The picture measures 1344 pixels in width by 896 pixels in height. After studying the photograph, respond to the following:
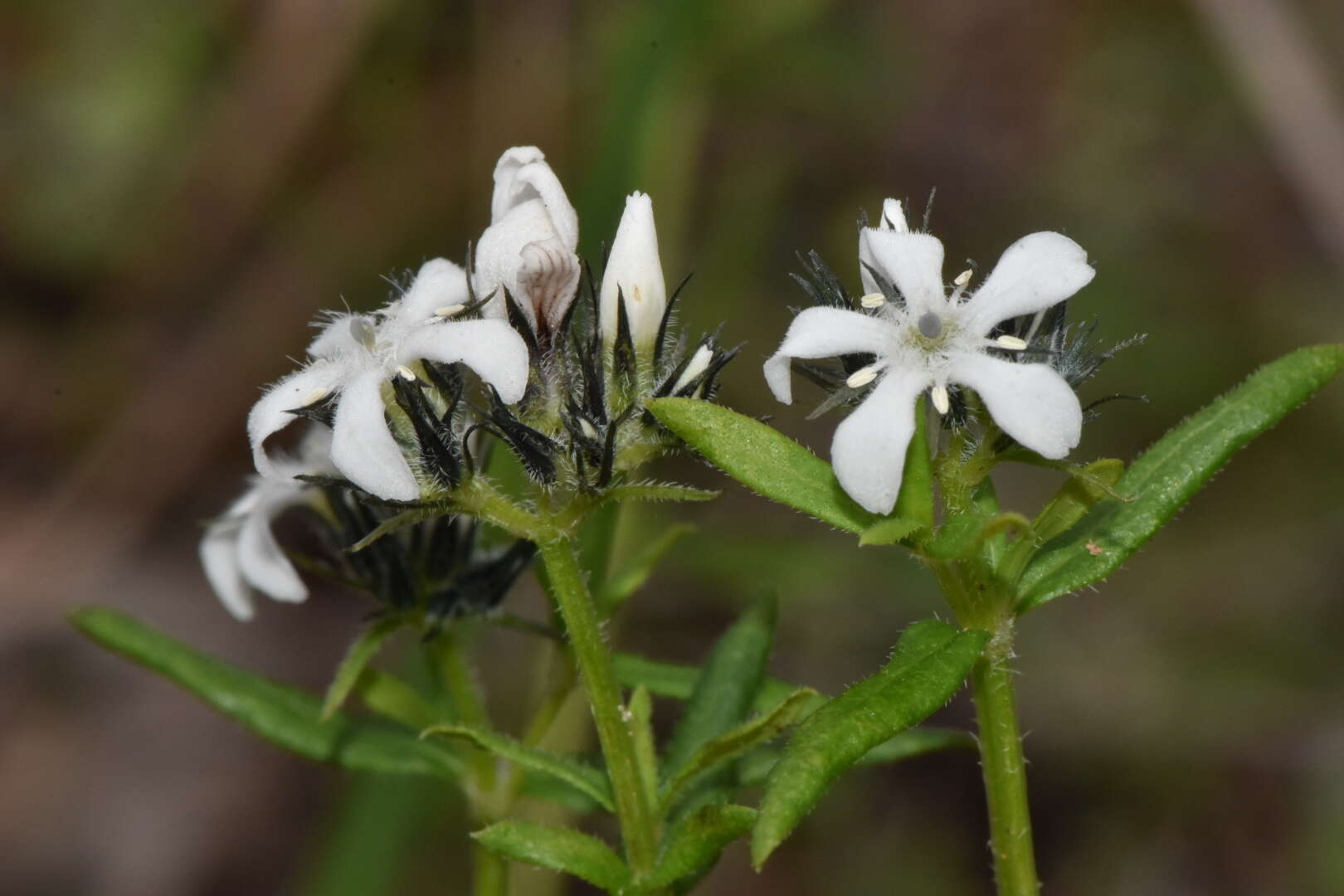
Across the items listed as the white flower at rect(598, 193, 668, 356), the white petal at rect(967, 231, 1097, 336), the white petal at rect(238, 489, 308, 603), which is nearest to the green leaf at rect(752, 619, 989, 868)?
the white petal at rect(967, 231, 1097, 336)

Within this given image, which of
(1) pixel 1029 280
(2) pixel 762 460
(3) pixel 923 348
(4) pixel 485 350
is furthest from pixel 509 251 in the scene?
(1) pixel 1029 280

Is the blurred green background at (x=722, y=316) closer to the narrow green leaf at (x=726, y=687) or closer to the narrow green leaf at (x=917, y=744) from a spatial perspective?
the narrow green leaf at (x=726, y=687)

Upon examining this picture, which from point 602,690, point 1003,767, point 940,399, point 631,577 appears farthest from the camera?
point 631,577

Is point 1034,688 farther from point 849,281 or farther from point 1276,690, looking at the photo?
point 849,281

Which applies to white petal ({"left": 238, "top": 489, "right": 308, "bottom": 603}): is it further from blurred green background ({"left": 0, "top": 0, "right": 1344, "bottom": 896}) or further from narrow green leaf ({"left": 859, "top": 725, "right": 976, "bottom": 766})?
blurred green background ({"left": 0, "top": 0, "right": 1344, "bottom": 896})

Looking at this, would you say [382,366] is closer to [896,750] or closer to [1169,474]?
[896,750]

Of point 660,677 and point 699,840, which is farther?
point 660,677

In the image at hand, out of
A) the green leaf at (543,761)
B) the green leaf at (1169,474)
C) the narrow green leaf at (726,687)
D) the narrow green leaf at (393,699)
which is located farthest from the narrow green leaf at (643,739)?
the green leaf at (1169,474)
